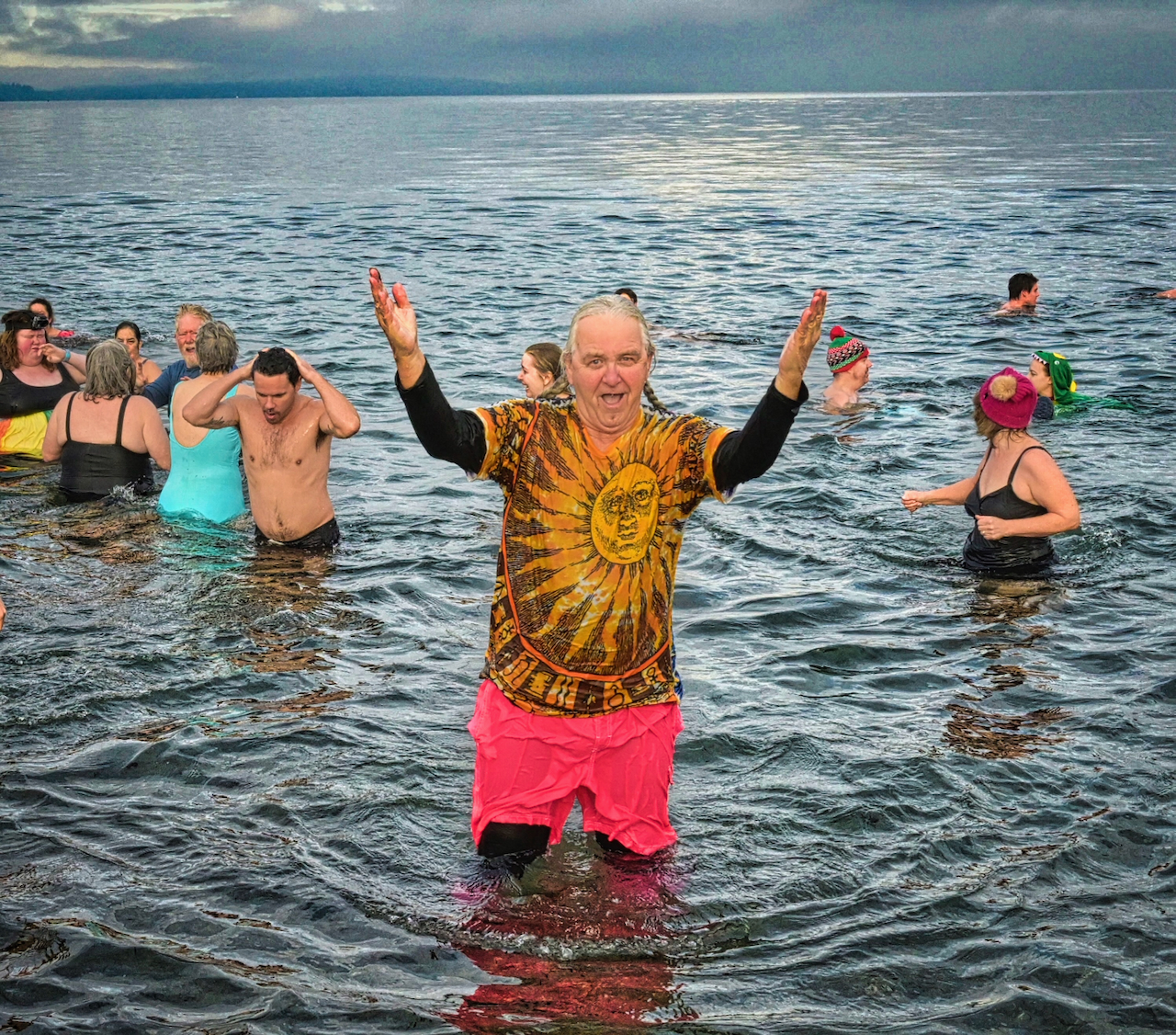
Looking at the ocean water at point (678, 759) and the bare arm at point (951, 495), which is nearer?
the ocean water at point (678, 759)

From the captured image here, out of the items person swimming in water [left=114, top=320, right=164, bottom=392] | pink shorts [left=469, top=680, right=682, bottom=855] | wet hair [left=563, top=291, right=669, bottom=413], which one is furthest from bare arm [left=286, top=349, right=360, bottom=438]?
wet hair [left=563, top=291, right=669, bottom=413]

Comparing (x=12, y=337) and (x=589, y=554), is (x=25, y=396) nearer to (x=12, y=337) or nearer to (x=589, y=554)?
(x=12, y=337)

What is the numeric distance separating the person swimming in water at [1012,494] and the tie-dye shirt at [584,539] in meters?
4.58

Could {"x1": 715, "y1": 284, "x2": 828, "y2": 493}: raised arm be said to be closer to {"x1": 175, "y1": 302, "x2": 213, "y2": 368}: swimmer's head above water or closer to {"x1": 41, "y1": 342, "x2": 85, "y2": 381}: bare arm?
{"x1": 175, "y1": 302, "x2": 213, "y2": 368}: swimmer's head above water

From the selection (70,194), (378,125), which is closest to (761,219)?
(70,194)

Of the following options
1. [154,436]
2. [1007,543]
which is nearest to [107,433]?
[154,436]

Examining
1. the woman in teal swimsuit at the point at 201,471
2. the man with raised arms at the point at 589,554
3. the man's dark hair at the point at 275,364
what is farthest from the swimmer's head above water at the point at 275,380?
the man with raised arms at the point at 589,554

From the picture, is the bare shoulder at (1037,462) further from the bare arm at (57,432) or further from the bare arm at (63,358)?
the bare arm at (63,358)

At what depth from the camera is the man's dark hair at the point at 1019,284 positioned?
18.8 metres

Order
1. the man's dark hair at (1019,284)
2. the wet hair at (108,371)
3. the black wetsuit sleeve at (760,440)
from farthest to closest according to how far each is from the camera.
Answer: the man's dark hair at (1019,284) → the wet hair at (108,371) → the black wetsuit sleeve at (760,440)

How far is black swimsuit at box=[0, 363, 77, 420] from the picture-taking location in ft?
38.0

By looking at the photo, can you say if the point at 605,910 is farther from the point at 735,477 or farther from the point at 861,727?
the point at 861,727

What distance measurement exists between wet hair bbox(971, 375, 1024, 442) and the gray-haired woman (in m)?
6.18

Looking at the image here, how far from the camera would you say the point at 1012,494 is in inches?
328
